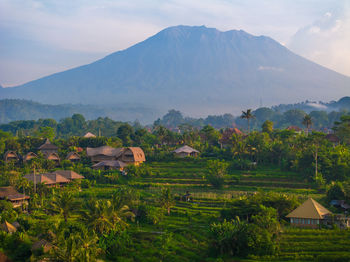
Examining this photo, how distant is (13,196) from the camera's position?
1188 inches

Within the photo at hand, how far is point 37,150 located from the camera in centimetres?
5103

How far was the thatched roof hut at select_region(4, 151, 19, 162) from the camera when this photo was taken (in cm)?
4569

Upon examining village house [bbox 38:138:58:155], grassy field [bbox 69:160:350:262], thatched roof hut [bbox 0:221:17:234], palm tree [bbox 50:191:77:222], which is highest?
village house [bbox 38:138:58:155]

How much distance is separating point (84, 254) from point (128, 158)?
90.7 ft

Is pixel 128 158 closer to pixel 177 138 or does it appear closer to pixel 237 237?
pixel 177 138

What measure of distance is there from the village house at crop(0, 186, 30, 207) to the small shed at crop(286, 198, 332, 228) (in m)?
19.8

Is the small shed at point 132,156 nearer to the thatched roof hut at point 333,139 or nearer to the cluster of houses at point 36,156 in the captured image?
the cluster of houses at point 36,156

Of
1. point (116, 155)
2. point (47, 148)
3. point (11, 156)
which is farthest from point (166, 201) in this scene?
point (47, 148)

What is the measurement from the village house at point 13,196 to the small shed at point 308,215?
65.0ft

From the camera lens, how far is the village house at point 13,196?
97.9ft

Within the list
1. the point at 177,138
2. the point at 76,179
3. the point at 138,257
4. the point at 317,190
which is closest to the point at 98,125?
the point at 177,138

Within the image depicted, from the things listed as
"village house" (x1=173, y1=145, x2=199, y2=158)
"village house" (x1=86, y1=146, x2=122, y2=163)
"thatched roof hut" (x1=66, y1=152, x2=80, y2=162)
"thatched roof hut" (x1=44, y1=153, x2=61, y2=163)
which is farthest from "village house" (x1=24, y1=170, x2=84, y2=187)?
"village house" (x1=173, y1=145, x2=199, y2=158)

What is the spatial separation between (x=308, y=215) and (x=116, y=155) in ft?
89.4

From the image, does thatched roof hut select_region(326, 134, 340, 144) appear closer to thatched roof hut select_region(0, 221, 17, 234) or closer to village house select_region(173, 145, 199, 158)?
village house select_region(173, 145, 199, 158)
